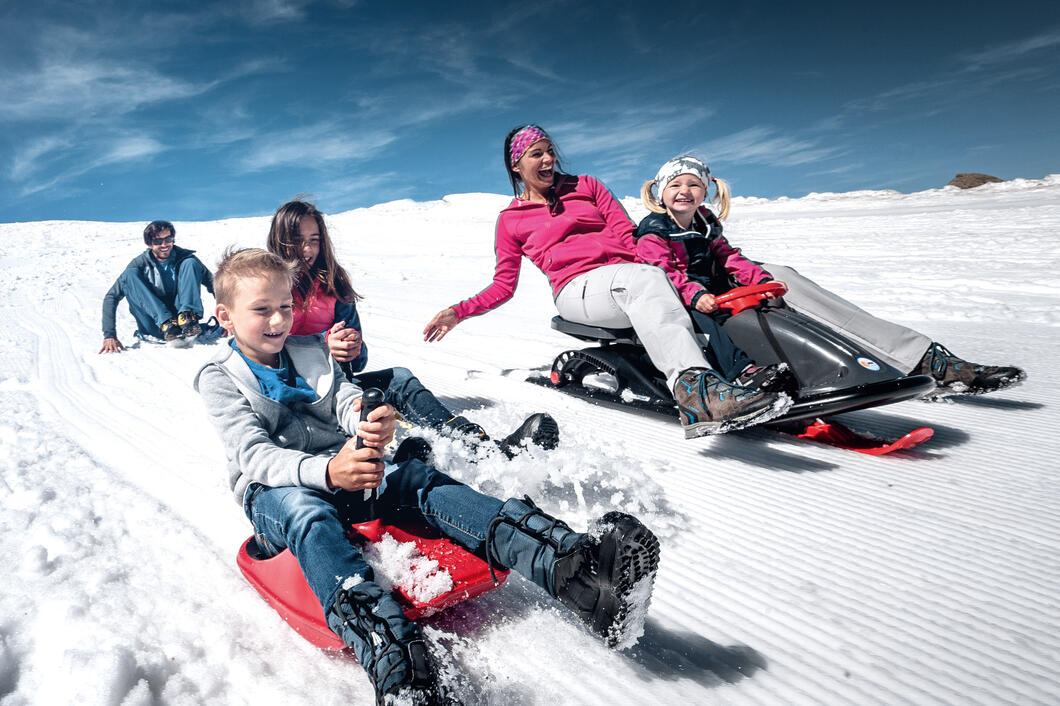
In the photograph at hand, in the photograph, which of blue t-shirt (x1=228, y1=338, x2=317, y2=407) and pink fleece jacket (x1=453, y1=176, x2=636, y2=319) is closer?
blue t-shirt (x1=228, y1=338, x2=317, y2=407)

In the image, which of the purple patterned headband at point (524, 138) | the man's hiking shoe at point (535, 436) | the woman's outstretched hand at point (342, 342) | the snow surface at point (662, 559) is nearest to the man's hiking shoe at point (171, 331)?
the snow surface at point (662, 559)

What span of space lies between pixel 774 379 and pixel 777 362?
1.14 feet

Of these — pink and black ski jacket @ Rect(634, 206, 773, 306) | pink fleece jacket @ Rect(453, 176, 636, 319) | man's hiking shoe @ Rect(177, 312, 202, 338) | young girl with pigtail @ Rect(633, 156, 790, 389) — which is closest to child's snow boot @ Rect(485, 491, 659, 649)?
young girl with pigtail @ Rect(633, 156, 790, 389)

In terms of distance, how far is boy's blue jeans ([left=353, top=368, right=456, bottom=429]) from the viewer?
9.96 ft

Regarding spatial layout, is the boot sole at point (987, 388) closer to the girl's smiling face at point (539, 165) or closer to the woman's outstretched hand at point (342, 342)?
the girl's smiling face at point (539, 165)

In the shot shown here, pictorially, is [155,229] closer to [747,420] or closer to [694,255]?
[694,255]

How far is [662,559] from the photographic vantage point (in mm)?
2021

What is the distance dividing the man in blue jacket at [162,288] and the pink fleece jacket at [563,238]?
431cm

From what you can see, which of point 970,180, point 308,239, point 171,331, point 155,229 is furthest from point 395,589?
point 970,180

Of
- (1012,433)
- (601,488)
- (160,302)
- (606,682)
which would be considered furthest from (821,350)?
(160,302)

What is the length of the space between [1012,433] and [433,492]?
2.88 meters

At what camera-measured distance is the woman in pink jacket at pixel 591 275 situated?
8.80 ft

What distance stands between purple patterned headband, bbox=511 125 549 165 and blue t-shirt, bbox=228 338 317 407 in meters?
2.17

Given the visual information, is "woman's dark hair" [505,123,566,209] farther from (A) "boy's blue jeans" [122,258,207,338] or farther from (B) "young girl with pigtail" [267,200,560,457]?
(A) "boy's blue jeans" [122,258,207,338]
